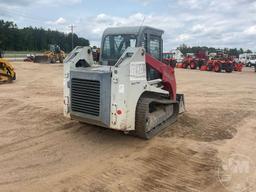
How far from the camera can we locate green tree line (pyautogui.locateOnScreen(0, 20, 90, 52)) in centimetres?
8581

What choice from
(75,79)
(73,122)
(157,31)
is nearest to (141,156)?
(75,79)

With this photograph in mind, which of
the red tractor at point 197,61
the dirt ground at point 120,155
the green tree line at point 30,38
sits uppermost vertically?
the green tree line at point 30,38

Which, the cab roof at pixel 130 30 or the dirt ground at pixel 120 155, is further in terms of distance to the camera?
the cab roof at pixel 130 30

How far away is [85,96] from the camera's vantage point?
23.1ft

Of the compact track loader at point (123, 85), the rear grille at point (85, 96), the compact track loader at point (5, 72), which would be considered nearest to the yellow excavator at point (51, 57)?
the compact track loader at point (5, 72)

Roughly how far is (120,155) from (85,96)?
1453mm

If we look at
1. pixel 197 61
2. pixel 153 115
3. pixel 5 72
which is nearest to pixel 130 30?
pixel 153 115

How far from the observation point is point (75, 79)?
7.23 m

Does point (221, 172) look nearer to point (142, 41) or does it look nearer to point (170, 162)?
point (170, 162)

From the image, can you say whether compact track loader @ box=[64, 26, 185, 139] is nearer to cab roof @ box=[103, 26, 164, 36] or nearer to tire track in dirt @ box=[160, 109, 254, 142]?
cab roof @ box=[103, 26, 164, 36]

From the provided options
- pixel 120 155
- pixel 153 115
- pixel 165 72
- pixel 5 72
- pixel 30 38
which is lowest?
pixel 120 155

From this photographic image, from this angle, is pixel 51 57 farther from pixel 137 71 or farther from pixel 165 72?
pixel 137 71

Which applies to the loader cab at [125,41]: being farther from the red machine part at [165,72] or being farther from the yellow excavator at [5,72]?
the yellow excavator at [5,72]

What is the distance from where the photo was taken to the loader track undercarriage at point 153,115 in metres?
6.92
